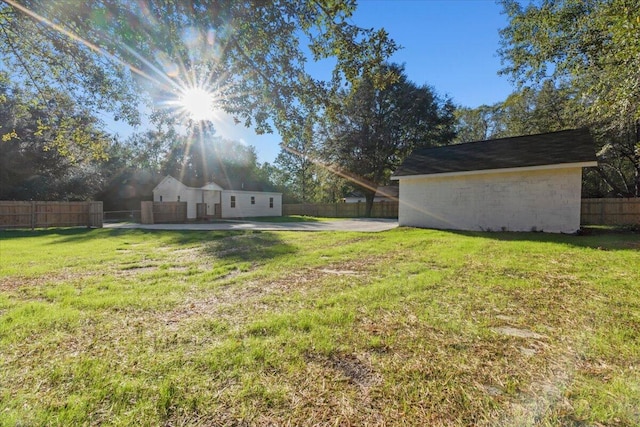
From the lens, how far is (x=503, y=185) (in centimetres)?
1089

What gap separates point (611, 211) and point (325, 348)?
17749 mm

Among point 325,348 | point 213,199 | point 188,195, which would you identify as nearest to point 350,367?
point 325,348

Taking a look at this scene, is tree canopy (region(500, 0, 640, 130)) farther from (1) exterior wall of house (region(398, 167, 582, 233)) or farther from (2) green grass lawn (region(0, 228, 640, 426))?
(2) green grass lawn (region(0, 228, 640, 426))

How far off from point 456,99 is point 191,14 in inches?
1109

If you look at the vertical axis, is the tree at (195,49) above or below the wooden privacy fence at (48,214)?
above

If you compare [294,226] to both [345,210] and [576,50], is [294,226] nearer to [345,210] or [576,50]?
[576,50]

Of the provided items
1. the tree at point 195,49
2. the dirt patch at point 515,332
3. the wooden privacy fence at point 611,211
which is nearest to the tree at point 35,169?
the tree at point 195,49

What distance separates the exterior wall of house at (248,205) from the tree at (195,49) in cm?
2038

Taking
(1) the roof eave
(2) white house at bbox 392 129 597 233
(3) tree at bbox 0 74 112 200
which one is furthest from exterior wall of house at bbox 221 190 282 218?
(1) the roof eave

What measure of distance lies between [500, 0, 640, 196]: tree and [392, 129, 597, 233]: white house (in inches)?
66.6

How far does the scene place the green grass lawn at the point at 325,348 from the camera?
64.6 inches

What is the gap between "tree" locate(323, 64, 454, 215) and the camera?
24881 millimetres

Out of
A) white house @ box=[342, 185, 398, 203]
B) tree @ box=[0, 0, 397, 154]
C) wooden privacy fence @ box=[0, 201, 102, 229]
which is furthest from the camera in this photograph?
white house @ box=[342, 185, 398, 203]

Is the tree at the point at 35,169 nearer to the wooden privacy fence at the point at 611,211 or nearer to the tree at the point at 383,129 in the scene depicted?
the tree at the point at 383,129
